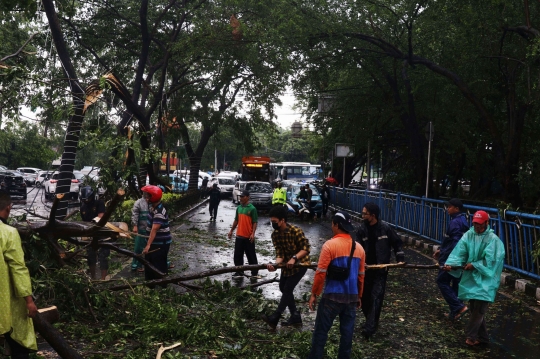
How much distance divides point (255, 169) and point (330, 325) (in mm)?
42915

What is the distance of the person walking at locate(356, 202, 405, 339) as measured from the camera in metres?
8.38

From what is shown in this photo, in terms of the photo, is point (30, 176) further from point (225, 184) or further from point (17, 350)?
point (17, 350)

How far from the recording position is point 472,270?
26.7 ft

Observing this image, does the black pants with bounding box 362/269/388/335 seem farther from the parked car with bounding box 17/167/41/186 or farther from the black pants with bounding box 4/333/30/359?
the parked car with bounding box 17/167/41/186

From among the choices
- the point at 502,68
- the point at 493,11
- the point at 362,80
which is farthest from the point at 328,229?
the point at 493,11

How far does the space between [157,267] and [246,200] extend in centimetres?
279

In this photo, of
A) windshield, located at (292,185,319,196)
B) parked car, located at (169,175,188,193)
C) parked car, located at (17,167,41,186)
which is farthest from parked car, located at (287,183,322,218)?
parked car, located at (17,167,41,186)

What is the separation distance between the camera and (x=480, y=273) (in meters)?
8.05

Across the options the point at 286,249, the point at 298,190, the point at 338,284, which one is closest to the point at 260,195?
the point at 298,190

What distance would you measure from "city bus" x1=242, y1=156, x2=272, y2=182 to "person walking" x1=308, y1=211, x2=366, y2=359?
42.6 meters

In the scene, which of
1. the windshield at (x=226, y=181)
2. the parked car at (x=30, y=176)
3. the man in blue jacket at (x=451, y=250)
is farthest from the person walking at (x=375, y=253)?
the windshield at (x=226, y=181)

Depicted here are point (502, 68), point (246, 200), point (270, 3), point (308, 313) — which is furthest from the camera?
point (270, 3)

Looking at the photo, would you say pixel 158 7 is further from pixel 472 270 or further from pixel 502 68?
pixel 472 270

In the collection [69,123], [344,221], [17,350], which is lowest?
[17,350]
